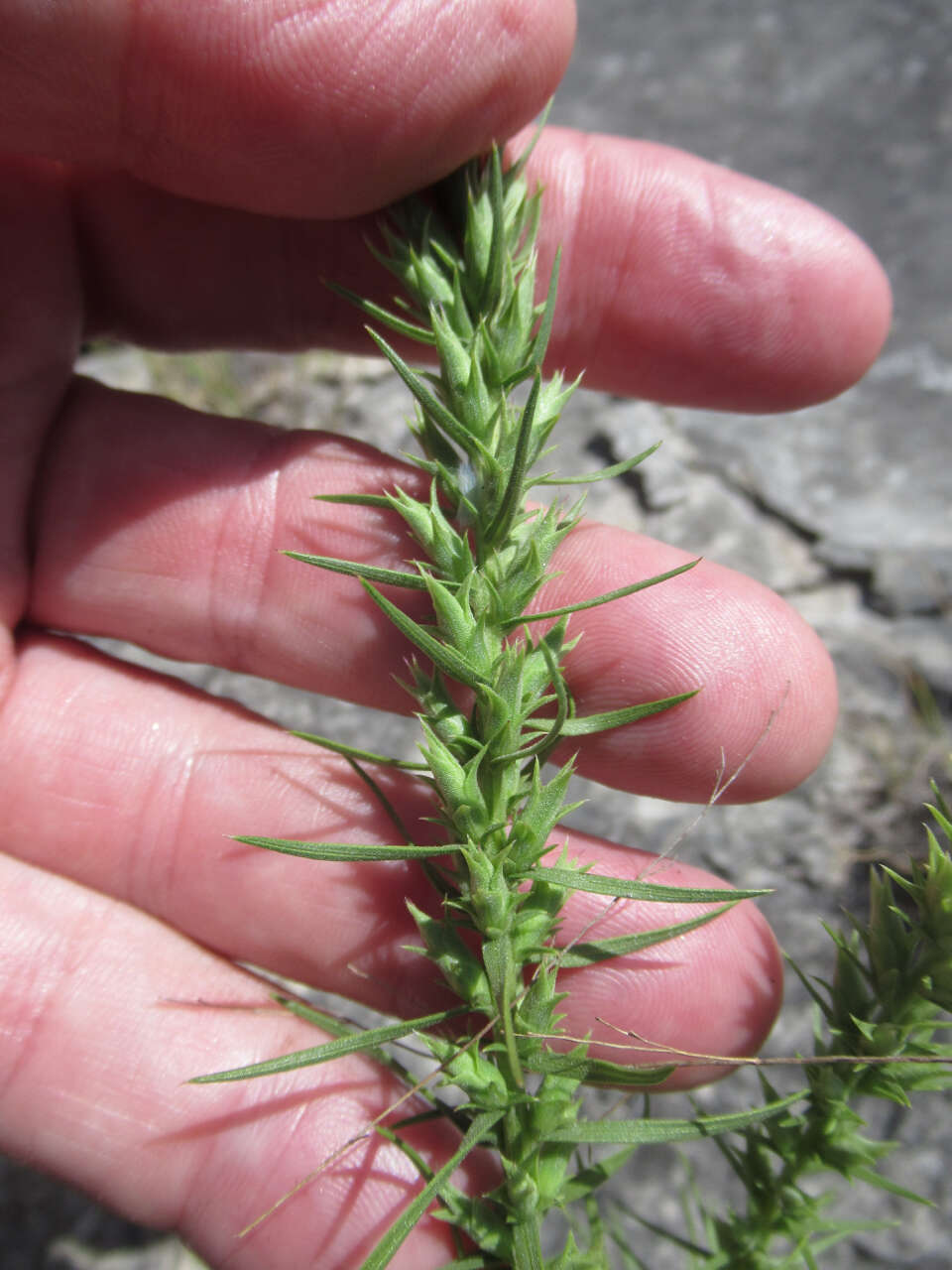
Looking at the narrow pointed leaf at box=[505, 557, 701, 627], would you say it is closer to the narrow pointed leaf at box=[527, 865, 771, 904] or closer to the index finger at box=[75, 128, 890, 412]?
the narrow pointed leaf at box=[527, 865, 771, 904]

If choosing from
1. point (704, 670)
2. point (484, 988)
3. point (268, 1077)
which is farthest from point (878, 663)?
point (268, 1077)

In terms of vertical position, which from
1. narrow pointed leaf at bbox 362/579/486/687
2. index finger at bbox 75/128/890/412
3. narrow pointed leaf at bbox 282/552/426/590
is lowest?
narrow pointed leaf at bbox 362/579/486/687

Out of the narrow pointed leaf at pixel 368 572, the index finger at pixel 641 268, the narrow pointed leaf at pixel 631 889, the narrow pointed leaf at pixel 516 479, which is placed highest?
the index finger at pixel 641 268

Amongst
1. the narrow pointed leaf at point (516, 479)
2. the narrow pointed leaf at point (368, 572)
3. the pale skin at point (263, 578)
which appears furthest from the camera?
the pale skin at point (263, 578)

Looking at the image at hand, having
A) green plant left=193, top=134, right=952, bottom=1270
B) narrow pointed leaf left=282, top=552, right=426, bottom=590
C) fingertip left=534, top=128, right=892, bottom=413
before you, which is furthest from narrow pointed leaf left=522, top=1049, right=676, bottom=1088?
fingertip left=534, top=128, right=892, bottom=413

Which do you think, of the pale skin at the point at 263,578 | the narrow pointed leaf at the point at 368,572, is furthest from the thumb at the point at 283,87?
the narrow pointed leaf at the point at 368,572

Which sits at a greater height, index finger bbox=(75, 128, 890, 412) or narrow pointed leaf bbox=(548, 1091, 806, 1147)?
index finger bbox=(75, 128, 890, 412)

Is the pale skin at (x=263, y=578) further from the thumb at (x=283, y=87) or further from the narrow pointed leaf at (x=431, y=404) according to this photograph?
the narrow pointed leaf at (x=431, y=404)

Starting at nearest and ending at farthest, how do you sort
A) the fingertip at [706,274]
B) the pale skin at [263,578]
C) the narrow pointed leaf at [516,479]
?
the narrow pointed leaf at [516,479]
the pale skin at [263,578]
the fingertip at [706,274]
